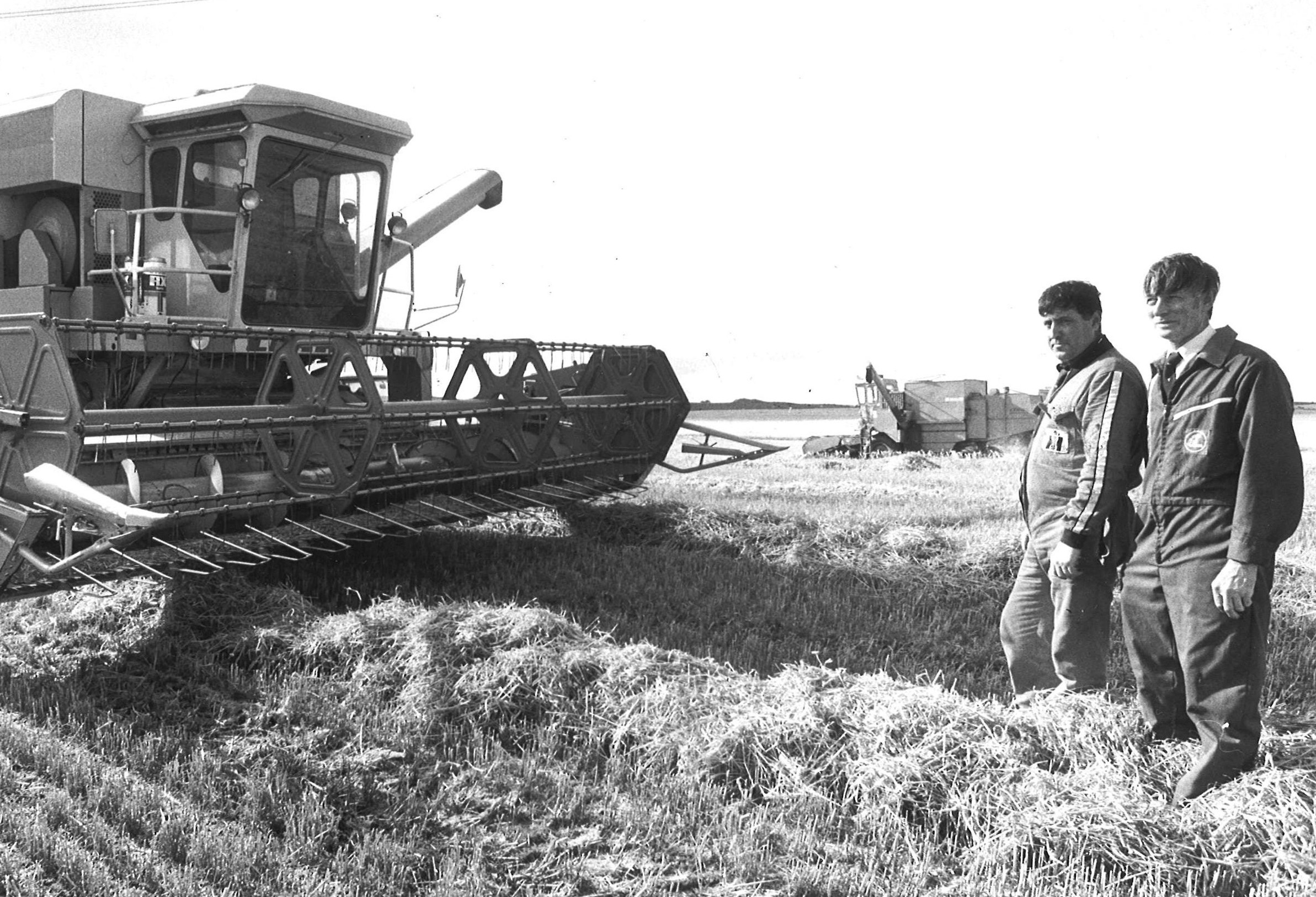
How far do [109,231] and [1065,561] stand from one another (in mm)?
5658

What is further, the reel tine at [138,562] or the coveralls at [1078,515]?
the reel tine at [138,562]

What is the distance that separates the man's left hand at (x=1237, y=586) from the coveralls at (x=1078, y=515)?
49cm

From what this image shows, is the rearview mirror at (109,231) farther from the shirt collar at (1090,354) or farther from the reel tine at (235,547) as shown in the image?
the shirt collar at (1090,354)

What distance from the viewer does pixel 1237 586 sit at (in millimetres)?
2729

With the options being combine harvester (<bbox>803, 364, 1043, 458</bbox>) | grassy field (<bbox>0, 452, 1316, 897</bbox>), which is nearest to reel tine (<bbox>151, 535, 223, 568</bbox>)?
grassy field (<bbox>0, 452, 1316, 897</bbox>)

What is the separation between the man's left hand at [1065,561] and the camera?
324 cm

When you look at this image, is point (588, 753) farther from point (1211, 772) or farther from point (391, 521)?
point (391, 521)

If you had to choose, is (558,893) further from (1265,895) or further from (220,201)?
(220,201)

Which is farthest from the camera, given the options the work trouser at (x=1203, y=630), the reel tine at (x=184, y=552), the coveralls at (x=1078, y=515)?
the reel tine at (x=184, y=552)

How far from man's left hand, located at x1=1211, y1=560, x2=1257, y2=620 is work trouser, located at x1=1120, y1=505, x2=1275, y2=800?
0.19 ft

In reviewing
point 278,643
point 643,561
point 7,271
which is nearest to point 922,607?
point 643,561

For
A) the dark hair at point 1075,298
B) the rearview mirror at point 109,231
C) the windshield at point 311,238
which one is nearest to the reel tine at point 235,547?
the windshield at point 311,238

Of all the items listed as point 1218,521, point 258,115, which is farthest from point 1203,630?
point 258,115

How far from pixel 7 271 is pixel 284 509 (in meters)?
3.11
